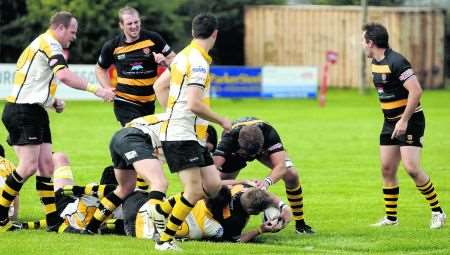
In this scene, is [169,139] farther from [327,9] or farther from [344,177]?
[327,9]

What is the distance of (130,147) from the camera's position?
1102 cm

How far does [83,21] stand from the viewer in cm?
4944

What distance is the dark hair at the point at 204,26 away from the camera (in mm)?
10352

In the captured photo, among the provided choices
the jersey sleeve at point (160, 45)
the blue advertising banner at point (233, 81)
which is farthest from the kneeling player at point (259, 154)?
the blue advertising banner at point (233, 81)

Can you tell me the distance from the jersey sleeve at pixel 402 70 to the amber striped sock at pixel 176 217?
3324mm

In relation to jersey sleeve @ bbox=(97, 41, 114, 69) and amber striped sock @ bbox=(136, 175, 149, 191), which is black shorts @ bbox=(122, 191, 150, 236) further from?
jersey sleeve @ bbox=(97, 41, 114, 69)

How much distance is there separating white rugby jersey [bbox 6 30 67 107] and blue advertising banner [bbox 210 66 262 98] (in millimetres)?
27663

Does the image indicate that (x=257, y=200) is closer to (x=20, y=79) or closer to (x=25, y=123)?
(x=25, y=123)

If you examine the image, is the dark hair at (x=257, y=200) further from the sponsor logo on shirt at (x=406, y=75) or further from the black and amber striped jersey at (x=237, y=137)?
the sponsor logo on shirt at (x=406, y=75)

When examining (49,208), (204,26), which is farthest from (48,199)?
(204,26)

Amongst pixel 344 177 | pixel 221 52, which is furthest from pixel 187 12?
pixel 344 177

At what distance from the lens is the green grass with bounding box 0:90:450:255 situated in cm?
1095

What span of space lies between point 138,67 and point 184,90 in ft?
12.5

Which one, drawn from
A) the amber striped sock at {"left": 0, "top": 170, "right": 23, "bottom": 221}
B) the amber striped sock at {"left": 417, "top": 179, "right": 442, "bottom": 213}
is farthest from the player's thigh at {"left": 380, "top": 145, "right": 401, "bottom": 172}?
the amber striped sock at {"left": 0, "top": 170, "right": 23, "bottom": 221}
